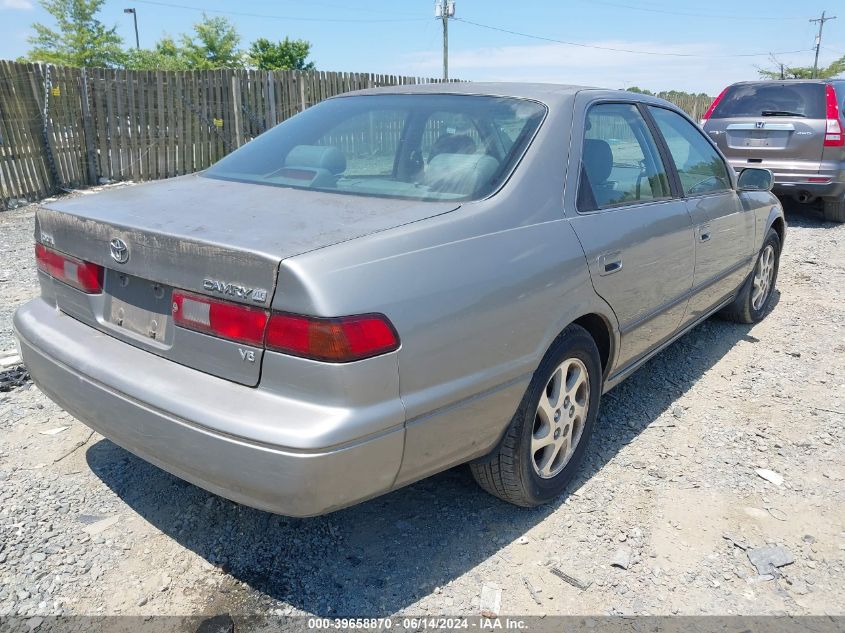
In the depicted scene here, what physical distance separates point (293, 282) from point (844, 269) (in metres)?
6.76

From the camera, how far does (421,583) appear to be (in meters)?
2.41

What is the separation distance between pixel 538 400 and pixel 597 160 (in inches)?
45.2

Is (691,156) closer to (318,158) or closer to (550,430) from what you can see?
(550,430)

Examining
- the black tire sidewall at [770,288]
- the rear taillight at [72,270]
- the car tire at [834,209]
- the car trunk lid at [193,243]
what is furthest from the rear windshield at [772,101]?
the rear taillight at [72,270]

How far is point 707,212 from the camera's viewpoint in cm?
386

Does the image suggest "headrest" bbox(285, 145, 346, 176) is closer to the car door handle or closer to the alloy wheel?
the car door handle

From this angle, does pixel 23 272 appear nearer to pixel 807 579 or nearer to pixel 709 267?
pixel 709 267

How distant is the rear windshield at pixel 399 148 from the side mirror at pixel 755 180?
85.9 inches

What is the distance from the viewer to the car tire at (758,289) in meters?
4.99

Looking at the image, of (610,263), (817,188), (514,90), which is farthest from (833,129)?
(610,263)

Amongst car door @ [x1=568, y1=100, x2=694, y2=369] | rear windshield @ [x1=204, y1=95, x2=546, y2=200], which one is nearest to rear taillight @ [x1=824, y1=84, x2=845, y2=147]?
car door @ [x1=568, y1=100, x2=694, y2=369]

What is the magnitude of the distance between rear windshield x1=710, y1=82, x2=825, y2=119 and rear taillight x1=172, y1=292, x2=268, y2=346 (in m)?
8.65

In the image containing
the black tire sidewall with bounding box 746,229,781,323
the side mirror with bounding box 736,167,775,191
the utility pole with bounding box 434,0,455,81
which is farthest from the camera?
the utility pole with bounding box 434,0,455,81

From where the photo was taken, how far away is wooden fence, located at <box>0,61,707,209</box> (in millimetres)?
9297
